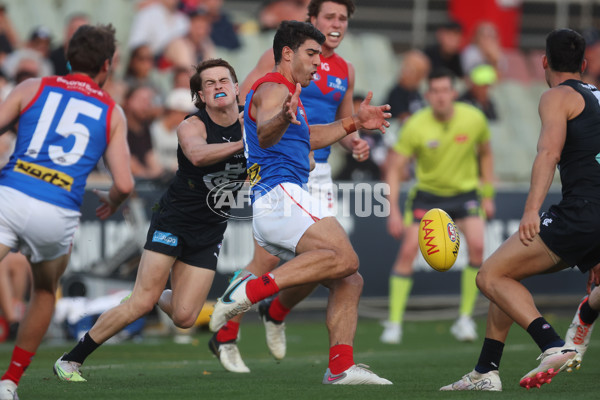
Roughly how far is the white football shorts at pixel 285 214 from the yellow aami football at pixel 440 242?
109 centimetres

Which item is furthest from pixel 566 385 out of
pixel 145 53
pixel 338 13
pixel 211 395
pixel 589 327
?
pixel 145 53

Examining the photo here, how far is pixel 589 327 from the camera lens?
7.83m

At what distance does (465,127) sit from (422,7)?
24.5 feet

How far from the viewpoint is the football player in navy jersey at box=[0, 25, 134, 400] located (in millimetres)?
6434

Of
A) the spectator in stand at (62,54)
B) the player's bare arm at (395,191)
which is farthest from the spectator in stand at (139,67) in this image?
the player's bare arm at (395,191)

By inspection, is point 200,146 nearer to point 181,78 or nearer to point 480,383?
point 480,383

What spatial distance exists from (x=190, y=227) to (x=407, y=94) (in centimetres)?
913

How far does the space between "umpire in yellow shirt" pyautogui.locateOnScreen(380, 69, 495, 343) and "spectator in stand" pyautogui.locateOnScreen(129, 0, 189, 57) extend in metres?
5.30

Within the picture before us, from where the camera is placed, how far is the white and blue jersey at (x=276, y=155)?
22.9ft

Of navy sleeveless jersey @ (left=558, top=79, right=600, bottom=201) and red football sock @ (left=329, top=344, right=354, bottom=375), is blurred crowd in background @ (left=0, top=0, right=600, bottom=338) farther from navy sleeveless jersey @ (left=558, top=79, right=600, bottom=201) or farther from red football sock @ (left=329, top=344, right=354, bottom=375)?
navy sleeveless jersey @ (left=558, top=79, right=600, bottom=201)

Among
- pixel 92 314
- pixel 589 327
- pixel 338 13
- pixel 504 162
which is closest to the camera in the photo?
pixel 589 327

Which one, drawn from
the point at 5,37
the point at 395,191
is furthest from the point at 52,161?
the point at 5,37

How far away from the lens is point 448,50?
1795 centimetres

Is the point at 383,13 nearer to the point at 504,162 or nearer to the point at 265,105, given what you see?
the point at 504,162
